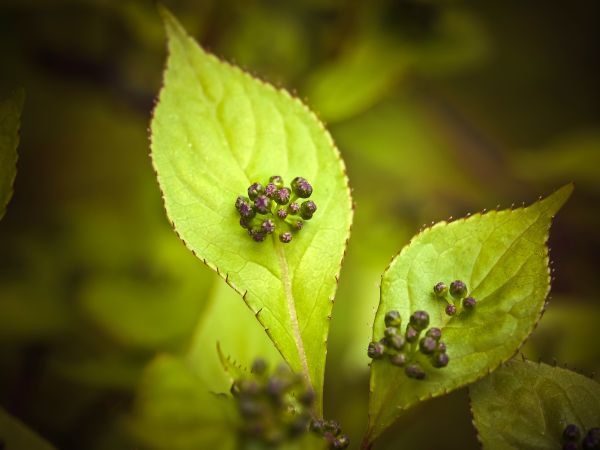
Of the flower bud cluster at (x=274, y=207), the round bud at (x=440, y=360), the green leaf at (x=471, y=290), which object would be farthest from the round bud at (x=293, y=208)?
the round bud at (x=440, y=360)

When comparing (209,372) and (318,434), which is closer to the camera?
(318,434)

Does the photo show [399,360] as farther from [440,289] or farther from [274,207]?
[274,207]

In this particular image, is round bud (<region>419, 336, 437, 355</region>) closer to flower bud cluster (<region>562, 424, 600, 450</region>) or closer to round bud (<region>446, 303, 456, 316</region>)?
round bud (<region>446, 303, 456, 316</region>)

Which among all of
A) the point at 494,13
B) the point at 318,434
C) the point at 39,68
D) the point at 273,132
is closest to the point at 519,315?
the point at 318,434

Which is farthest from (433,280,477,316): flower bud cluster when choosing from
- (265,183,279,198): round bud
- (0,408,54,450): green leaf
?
(0,408,54,450): green leaf

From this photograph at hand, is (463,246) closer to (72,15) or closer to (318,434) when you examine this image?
(318,434)

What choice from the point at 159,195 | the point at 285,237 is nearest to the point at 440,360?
the point at 285,237

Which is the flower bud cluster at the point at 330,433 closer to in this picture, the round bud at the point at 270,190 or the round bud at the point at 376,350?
the round bud at the point at 376,350
